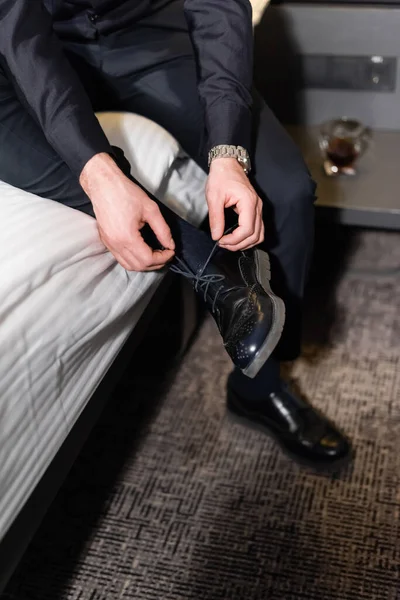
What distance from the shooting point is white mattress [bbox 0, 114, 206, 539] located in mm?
776

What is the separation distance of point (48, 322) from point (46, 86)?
12.7 inches

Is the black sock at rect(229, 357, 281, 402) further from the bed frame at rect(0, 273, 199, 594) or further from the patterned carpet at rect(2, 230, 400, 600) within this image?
the bed frame at rect(0, 273, 199, 594)

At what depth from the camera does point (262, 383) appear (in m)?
1.21

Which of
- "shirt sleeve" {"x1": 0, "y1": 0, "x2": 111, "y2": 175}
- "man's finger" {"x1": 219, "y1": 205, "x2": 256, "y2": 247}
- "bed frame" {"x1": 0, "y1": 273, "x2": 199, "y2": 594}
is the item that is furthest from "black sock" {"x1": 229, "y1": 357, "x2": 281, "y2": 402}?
"shirt sleeve" {"x1": 0, "y1": 0, "x2": 111, "y2": 175}

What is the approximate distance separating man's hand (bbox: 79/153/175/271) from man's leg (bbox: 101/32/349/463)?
0.25m

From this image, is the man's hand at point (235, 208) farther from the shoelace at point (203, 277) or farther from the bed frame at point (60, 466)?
the bed frame at point (60, 466)

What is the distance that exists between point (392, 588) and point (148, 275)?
0.53 meters

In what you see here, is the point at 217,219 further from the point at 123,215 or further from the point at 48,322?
the point at 48,322

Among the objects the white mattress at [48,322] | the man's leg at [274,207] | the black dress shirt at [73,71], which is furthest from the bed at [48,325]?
the man's leg at [274,207]

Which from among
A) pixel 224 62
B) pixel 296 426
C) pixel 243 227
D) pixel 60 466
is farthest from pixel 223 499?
pixel 224 62

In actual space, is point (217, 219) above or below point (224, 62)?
below

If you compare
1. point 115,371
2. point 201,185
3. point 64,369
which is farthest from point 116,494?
point 201,185

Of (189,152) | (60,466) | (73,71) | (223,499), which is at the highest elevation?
(73,71)

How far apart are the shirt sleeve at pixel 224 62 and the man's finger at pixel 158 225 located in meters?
0.18
